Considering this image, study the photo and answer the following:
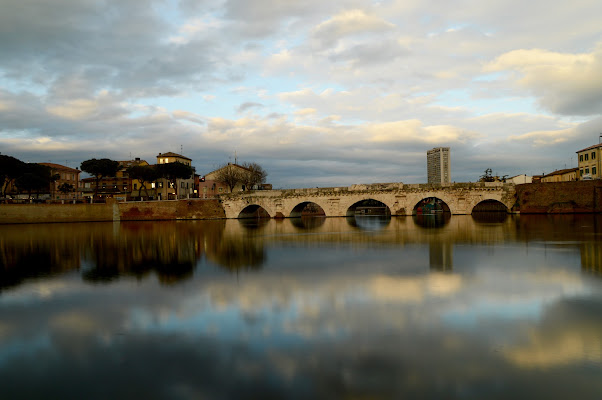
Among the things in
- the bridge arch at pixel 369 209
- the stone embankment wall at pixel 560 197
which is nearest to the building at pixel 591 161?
the stone embankment wall at pixel 560 197

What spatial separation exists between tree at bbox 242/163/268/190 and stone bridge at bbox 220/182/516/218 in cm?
1809

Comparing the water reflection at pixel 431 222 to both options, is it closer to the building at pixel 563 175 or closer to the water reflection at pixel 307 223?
the water reflection at pixel 307 223

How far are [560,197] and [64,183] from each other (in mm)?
77006

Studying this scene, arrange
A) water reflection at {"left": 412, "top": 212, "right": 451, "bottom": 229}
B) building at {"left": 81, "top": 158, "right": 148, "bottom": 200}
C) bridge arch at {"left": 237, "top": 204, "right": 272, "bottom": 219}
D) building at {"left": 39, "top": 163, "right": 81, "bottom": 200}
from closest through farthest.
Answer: water reflection at {"left": 412, "top": 212, "right": 451, "bottom": 229}, bridge arch at {"left": 237, "top": 204, "right": 272, "bottom": 219}, building at {"left": 39, "top": 163, "right": 81, "bottom": 200}, building at {"left": 81, "top": 158, "right": 148, "bottom": 200}

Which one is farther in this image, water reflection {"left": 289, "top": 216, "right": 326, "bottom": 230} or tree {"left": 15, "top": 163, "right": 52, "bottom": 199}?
tree {"left": 15, "top": 163, "right": 52, "bottom": 199}

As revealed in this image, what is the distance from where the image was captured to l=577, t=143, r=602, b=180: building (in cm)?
5066

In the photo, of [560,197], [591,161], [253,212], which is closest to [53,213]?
[253,212]

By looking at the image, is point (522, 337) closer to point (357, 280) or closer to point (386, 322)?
point (386, 322)

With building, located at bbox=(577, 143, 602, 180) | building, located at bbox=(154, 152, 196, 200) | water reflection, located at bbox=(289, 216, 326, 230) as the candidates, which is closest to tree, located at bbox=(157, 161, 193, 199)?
building, located at bbox=(154, 152, 196, 200)

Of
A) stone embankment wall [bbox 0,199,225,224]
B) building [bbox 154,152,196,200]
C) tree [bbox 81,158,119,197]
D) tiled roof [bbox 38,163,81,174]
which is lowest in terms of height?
stone embankment wall [bbox 0,199,225,224]

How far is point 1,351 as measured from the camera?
6309mm

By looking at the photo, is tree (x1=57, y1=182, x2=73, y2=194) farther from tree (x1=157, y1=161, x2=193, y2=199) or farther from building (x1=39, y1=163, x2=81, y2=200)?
tree (x1=157, y1=161, x2=193, y2=199)

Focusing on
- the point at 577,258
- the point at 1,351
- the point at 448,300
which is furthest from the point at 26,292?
the point at 577,258

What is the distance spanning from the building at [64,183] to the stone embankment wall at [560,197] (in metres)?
66.1
